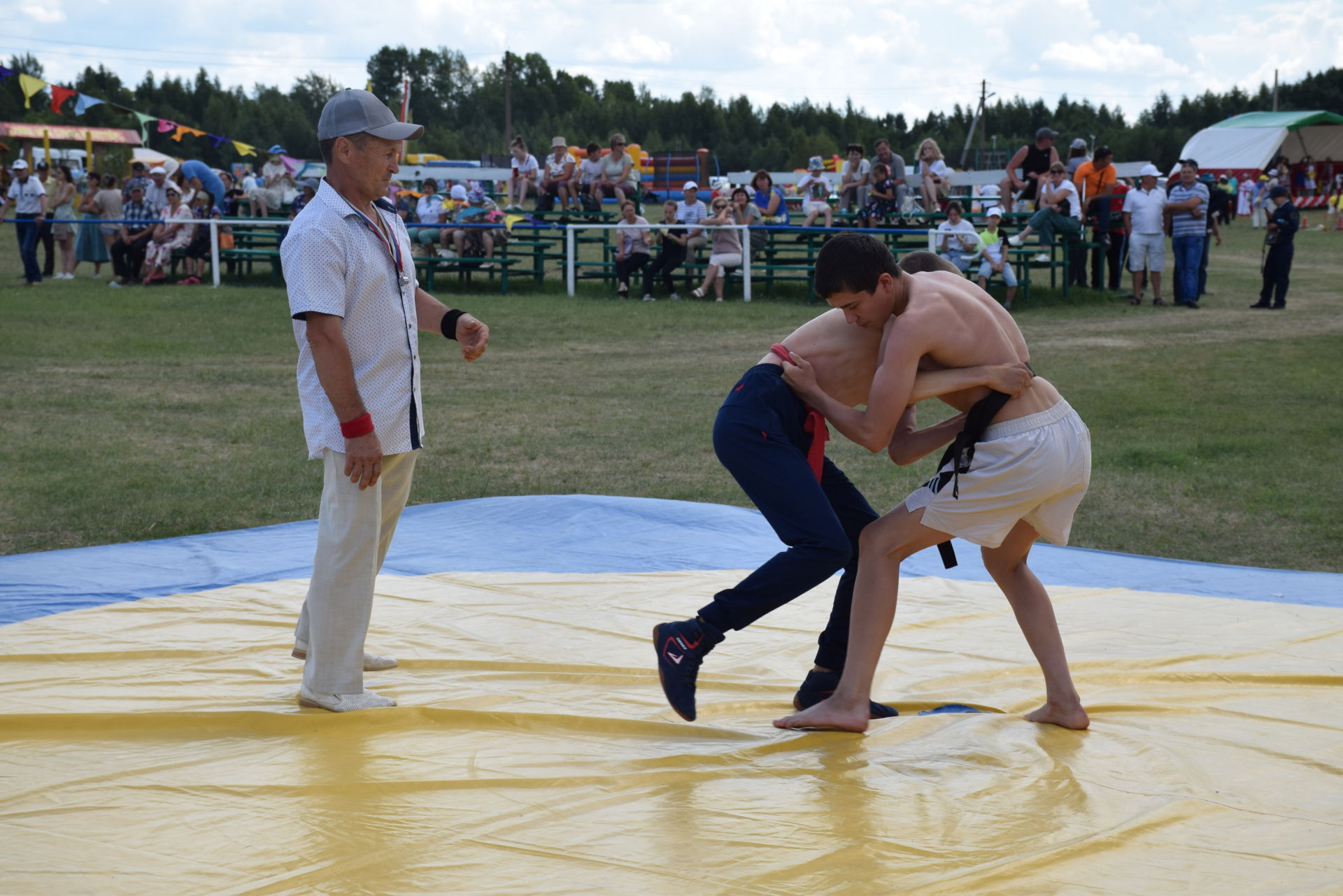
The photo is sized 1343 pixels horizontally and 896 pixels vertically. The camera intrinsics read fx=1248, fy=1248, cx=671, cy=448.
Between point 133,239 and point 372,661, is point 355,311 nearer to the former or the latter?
point 372,661

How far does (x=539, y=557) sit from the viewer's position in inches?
218

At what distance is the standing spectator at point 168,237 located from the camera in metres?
18.8

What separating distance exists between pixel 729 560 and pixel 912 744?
Result: 7.23 feet

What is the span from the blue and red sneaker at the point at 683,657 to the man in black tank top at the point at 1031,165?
1489 cm

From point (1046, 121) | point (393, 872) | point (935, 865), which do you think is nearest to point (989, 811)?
point (935, 865)

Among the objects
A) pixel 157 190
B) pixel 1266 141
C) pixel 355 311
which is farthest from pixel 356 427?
pixel 1266 141

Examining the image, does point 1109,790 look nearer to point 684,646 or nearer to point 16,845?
point 684,646

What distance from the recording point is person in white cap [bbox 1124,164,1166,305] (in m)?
16.2

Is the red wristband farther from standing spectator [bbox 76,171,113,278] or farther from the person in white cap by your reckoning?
standing spectator [bbox 76,171,113,278]

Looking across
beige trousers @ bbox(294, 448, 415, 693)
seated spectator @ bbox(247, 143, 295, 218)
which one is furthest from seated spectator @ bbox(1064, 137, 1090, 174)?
beige trousers @ bbox(294, 448, 415, 693)

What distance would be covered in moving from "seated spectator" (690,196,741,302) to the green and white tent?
28688 mm

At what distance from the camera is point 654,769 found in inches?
127

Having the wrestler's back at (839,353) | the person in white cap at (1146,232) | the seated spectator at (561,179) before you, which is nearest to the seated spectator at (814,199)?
the seated spectator at (561,179)

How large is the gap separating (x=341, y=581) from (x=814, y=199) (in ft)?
65.4
